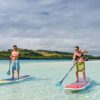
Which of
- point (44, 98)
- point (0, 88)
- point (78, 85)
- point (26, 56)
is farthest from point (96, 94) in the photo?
point (26, 56)

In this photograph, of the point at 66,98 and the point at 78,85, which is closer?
the point at 66,98

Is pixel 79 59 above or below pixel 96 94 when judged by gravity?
above

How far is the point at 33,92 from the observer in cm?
1444

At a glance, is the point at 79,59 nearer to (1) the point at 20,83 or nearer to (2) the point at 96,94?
(2) the point at 96,94

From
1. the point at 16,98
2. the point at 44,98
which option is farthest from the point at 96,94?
the point at 16,98

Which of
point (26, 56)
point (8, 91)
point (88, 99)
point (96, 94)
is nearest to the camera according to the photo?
point (88, 99)

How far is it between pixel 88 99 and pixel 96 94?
1403 mm

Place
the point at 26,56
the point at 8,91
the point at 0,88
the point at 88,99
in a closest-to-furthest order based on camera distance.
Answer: the point at 88,99, the point at 8,91, the point at 0,88, the point at 26,56

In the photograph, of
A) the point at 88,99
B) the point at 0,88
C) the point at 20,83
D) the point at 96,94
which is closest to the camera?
the point at 88,99

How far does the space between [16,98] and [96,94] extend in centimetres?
361

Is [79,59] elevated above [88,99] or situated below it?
above

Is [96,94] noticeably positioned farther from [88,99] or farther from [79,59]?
[79,59]

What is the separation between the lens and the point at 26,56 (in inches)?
4786

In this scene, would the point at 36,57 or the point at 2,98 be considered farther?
the point at 36,57
